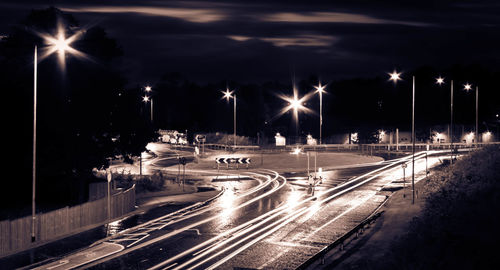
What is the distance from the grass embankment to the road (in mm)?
3300

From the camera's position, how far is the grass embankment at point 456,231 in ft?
61.0

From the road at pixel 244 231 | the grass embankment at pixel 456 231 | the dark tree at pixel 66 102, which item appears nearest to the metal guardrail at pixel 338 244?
the road at pixel 244 231

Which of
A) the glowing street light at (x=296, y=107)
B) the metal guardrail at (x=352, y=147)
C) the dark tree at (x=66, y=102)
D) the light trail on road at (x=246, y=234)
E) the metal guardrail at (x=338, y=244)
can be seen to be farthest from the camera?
the glowing street light at (x=296, y=107)

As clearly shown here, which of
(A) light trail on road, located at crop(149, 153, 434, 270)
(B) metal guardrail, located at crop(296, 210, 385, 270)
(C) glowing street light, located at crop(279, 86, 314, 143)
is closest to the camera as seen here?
(B) metal guardrail, located at crop(296, 210, 385, 270)

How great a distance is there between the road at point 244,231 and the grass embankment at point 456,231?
3.30 metres

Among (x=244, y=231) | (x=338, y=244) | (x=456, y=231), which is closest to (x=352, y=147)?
(x=456, y=231)

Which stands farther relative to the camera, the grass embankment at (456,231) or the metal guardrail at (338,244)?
the grass embankment at (456,231)

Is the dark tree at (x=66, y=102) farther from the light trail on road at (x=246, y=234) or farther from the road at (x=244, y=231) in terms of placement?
the light trail on road at (x=246, y=234)

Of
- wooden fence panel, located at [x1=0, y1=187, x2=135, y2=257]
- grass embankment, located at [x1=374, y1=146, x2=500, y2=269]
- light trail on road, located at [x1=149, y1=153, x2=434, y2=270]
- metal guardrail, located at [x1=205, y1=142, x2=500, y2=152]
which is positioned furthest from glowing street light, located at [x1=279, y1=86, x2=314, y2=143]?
wooden fence panel, located at [x1=0, y1=187, x2=135, y2=257]

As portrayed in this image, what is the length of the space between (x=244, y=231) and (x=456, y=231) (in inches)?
368

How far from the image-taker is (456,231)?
887 inches

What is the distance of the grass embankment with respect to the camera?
61.0 ft

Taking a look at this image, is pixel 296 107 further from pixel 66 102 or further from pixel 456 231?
pixel 456 231

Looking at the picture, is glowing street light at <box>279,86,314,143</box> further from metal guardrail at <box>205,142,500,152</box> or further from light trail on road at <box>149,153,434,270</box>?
light trail on road at <box>149,153,434,270</box>
